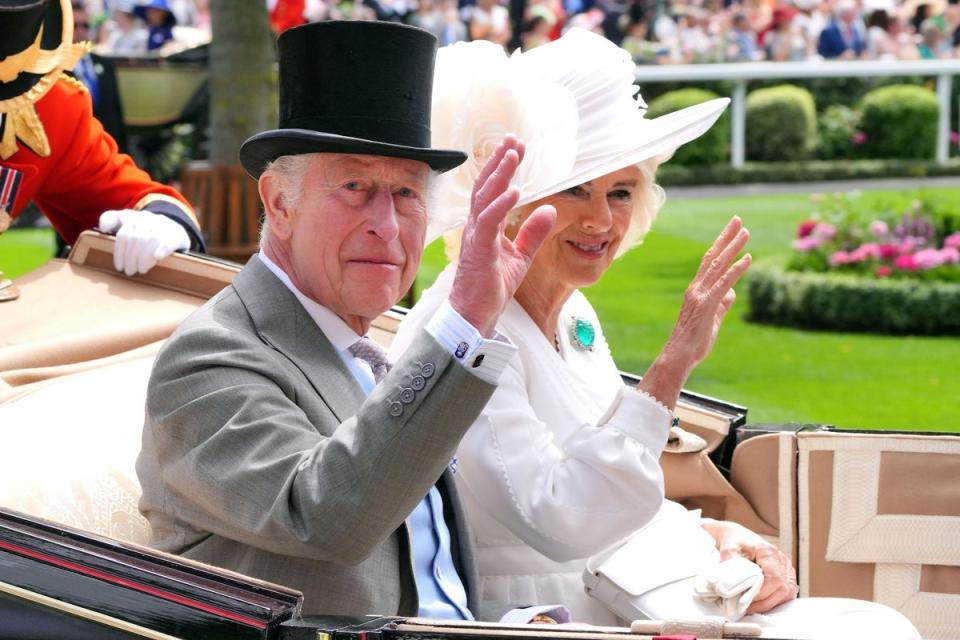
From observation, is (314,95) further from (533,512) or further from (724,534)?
(724,534)

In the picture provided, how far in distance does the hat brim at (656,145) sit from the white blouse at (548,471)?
236 mm

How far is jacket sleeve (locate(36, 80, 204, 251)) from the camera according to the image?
352cm

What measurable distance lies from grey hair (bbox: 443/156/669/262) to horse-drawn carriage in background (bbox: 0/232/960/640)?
442mm

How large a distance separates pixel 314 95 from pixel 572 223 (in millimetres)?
681

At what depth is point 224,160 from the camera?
686cm

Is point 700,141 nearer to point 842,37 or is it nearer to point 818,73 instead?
point 818,73

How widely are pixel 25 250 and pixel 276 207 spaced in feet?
28.9

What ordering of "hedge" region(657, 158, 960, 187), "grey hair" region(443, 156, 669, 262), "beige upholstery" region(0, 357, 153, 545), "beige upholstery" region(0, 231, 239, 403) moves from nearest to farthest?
"beige upholstery" region(0, 357, 153, 545), "grey hair" region(443, 156, 669, 262), "beige upholstery" region(0, 231, 239, 403), "hedge" region(657, 158, 960, 187)

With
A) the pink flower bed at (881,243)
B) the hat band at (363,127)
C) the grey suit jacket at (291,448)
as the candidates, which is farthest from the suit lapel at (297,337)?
the pink flower bed at (881,243)

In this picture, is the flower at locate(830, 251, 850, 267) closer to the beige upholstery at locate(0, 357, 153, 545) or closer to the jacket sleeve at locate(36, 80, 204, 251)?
the jacket sleeve at locate(36, 80, 204, 251)

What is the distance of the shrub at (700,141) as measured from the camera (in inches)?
583

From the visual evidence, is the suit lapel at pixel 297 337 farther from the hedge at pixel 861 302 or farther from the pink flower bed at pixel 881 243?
the pink flower bed at pixel 881 243

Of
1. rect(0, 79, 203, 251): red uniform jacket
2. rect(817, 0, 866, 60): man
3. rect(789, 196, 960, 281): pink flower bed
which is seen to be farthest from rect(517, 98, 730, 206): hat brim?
A: rect(817, 0, 866, 60): man

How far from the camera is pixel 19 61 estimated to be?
11.0 ft
